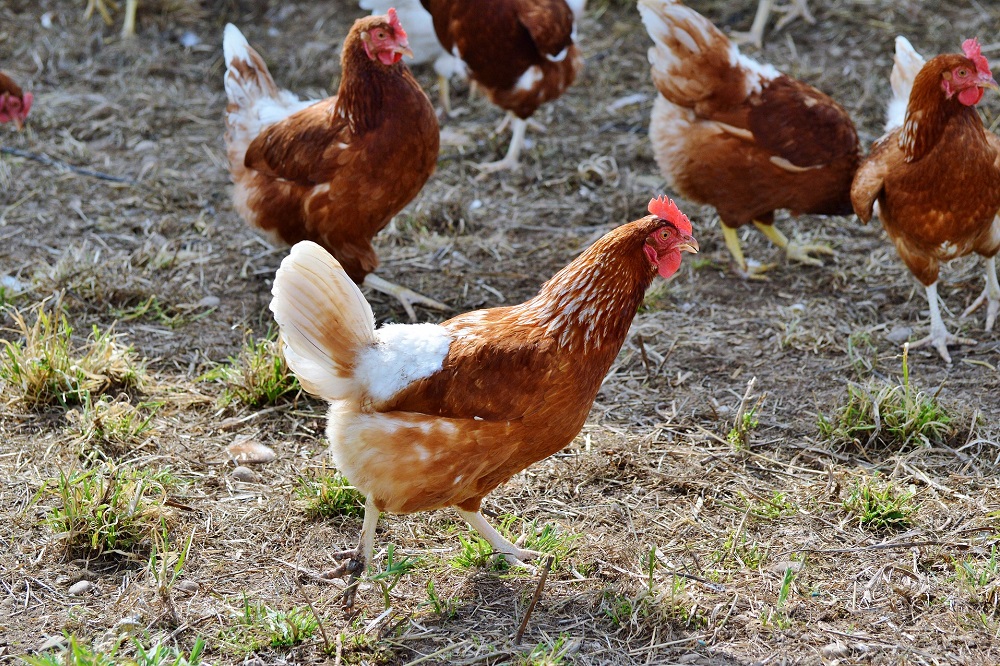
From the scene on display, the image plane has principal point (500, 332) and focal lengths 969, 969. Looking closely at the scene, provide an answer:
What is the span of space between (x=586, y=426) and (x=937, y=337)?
183cm

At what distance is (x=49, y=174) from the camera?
6383 mm

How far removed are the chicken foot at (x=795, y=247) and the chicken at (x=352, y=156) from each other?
6.72 feet

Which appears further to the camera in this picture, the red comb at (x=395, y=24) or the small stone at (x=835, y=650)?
the red comb at (x=395, y=24)

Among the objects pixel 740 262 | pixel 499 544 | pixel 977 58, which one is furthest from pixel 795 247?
pixel 499 544

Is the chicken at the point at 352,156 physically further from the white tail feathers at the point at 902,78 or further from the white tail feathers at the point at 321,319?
the white tail feathers at the point at 902,78

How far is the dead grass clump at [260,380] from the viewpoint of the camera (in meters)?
4.30

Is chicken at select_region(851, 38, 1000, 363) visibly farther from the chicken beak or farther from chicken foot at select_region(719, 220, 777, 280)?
the chicken beak

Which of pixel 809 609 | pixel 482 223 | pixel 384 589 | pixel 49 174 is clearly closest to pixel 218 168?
pixel 49 174

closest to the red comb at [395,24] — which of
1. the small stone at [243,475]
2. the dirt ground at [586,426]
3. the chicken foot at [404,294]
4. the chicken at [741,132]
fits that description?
the chicken foot at [404,294]

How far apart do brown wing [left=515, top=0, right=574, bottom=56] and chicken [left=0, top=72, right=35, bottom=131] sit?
130 inches

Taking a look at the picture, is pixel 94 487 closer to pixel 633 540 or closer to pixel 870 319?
pixel 633 540

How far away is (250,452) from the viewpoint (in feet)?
13.2

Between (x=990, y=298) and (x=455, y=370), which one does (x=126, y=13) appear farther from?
(x=990, y=298)

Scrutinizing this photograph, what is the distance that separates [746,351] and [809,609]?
6.06 feet
